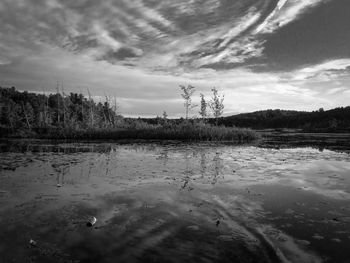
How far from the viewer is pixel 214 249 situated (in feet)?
18.8

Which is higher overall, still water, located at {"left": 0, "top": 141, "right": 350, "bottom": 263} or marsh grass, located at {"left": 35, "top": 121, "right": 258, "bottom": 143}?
marsh grass, located at {"left": 35, "top": 121, "right": 258, "bottom": 143}

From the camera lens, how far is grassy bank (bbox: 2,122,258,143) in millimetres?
39750

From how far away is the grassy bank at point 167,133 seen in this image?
39750 millimetres

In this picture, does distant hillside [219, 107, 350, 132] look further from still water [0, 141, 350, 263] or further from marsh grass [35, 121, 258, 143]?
still water [0, 141, 350, 263]

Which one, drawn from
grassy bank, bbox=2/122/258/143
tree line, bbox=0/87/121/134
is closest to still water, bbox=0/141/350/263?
grassy bank, bbox=2/122/258/143

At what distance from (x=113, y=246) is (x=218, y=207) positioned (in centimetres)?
345

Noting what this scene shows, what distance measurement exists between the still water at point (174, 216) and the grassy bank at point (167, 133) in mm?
→ 25680

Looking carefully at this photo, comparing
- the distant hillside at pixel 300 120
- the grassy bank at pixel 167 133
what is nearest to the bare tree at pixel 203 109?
the grassy bank at pixel 167 133

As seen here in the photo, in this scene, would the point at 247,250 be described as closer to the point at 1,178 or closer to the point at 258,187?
the point at 258,187

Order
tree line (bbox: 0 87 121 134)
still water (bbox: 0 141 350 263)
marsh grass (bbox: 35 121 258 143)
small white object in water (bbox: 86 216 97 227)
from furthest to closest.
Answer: tree line (bbox: 0 87 121 134)
marsh grass (bbox: 35 121 258 143)
small white object in water (bbox: 86 216 97 227)
still water (bbox: 0 141 350 263)

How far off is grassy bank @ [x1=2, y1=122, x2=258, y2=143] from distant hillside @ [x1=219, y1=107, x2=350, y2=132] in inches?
1903

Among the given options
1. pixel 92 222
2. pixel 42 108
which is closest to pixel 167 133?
pixel 92 222

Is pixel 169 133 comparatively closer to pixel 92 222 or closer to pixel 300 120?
pixel 92 222

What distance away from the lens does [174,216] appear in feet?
25.3
